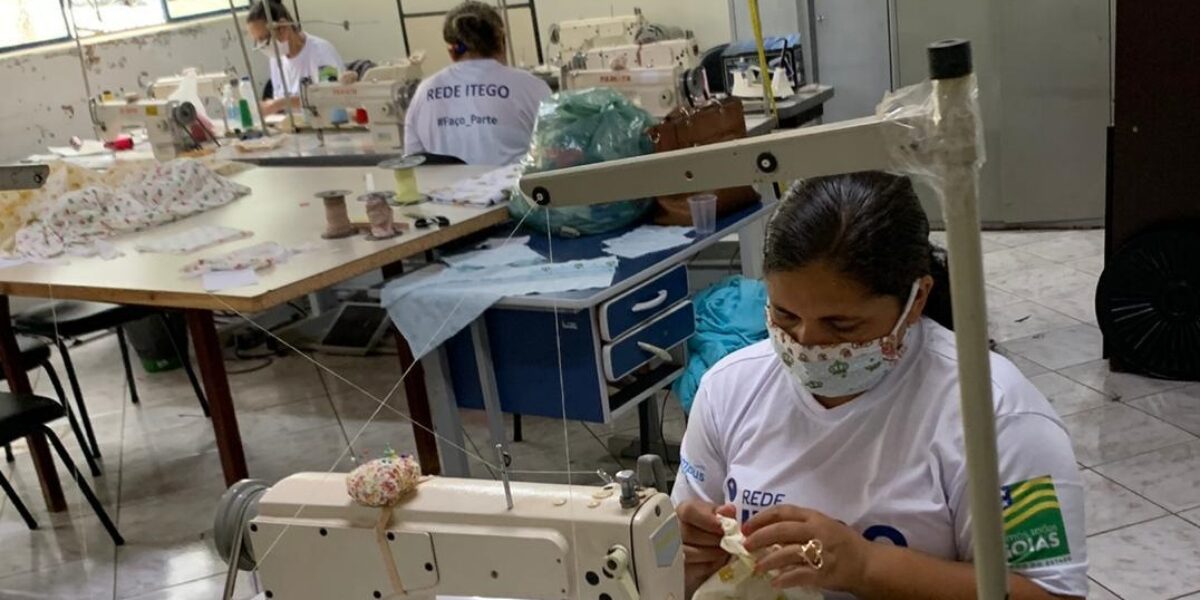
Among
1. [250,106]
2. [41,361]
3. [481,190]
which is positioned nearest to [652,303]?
[481,190]

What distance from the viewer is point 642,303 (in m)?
2.77

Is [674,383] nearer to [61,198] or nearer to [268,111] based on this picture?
[61,198]

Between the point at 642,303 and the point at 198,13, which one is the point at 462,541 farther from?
the point at 198,13

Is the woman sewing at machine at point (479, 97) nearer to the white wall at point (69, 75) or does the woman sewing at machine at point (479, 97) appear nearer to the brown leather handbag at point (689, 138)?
the brown leather handbag at point (689, 138)

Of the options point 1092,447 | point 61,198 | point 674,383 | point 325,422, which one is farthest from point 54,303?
point 1092,447

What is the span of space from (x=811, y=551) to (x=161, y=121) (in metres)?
4.19

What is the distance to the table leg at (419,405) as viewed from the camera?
117 inches

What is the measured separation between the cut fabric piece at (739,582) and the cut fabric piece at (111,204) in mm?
2551

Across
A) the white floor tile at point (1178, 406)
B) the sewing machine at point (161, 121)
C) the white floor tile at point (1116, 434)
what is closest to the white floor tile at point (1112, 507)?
the white floor tile at point (1116, 434)

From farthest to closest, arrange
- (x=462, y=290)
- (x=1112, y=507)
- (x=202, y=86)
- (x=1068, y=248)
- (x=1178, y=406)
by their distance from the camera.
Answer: (x=202, y=86) → (x=1068, y=248) → (x=1178, y=406) → (x=1112, y=507) → (x=462, y=290)

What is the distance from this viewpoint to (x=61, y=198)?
3.59 m

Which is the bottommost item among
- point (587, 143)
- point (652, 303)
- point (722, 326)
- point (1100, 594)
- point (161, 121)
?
point (1100, 594)

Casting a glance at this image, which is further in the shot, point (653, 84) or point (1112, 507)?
point (653, 84)

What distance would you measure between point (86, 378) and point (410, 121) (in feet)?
6.24
